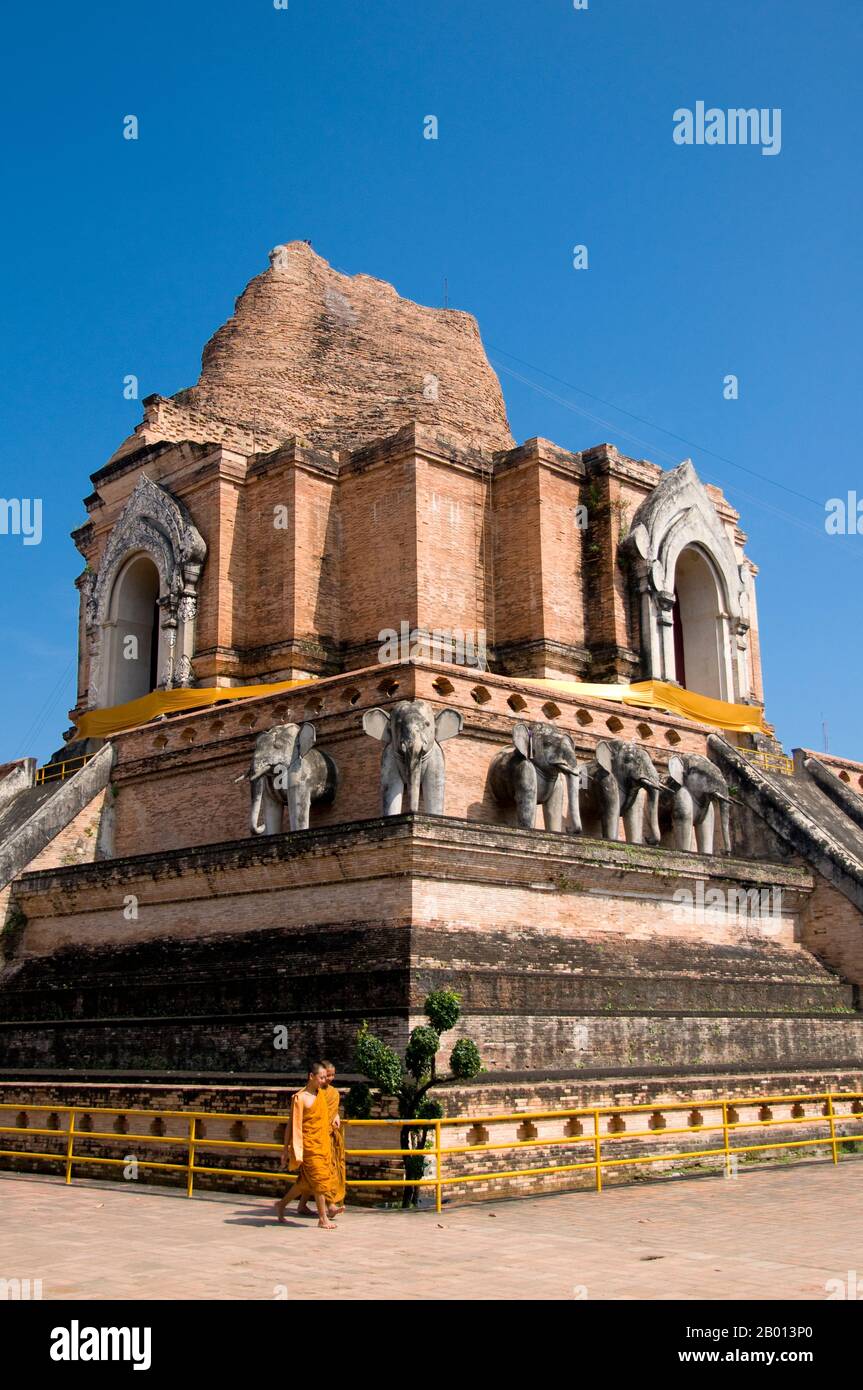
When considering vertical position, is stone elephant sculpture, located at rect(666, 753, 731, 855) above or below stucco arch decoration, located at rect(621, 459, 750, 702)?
below

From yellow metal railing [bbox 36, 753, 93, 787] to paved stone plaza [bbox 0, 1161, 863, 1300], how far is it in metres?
12.3

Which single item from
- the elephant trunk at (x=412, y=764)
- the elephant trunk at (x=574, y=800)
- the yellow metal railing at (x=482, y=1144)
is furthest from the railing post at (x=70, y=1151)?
the elephant trunk at (x=574, y=800)

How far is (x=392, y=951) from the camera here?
45.6 ft

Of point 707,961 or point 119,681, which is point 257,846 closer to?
point 707,961

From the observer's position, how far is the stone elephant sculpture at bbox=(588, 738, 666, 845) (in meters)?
19.5

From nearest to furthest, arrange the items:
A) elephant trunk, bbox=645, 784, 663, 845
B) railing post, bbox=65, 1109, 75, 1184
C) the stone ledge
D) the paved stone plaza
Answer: the paved stone plaza
railing post, bbox=65, 1109, 75, 1184
the stone ledge
elephant trunk, bbox=645, 784, 663, 845

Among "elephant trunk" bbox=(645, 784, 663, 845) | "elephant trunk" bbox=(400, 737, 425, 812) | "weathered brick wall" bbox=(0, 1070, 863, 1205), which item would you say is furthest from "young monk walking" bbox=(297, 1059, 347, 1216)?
"elephant trunk" bbox=(645, 784, 663, 845)

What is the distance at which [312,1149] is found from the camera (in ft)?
34.0

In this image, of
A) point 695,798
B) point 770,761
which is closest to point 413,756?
point 695,798

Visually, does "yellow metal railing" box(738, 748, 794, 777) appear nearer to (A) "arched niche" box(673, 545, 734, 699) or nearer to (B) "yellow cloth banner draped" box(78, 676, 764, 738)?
(B) "yellow cloth banner draped" box(78, 676, 764, 738)

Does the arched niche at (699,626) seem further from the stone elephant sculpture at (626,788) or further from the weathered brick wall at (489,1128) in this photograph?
the weathered brick wall at (489,1128)

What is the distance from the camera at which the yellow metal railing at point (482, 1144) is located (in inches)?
448

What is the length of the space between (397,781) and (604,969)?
3.48 meters
